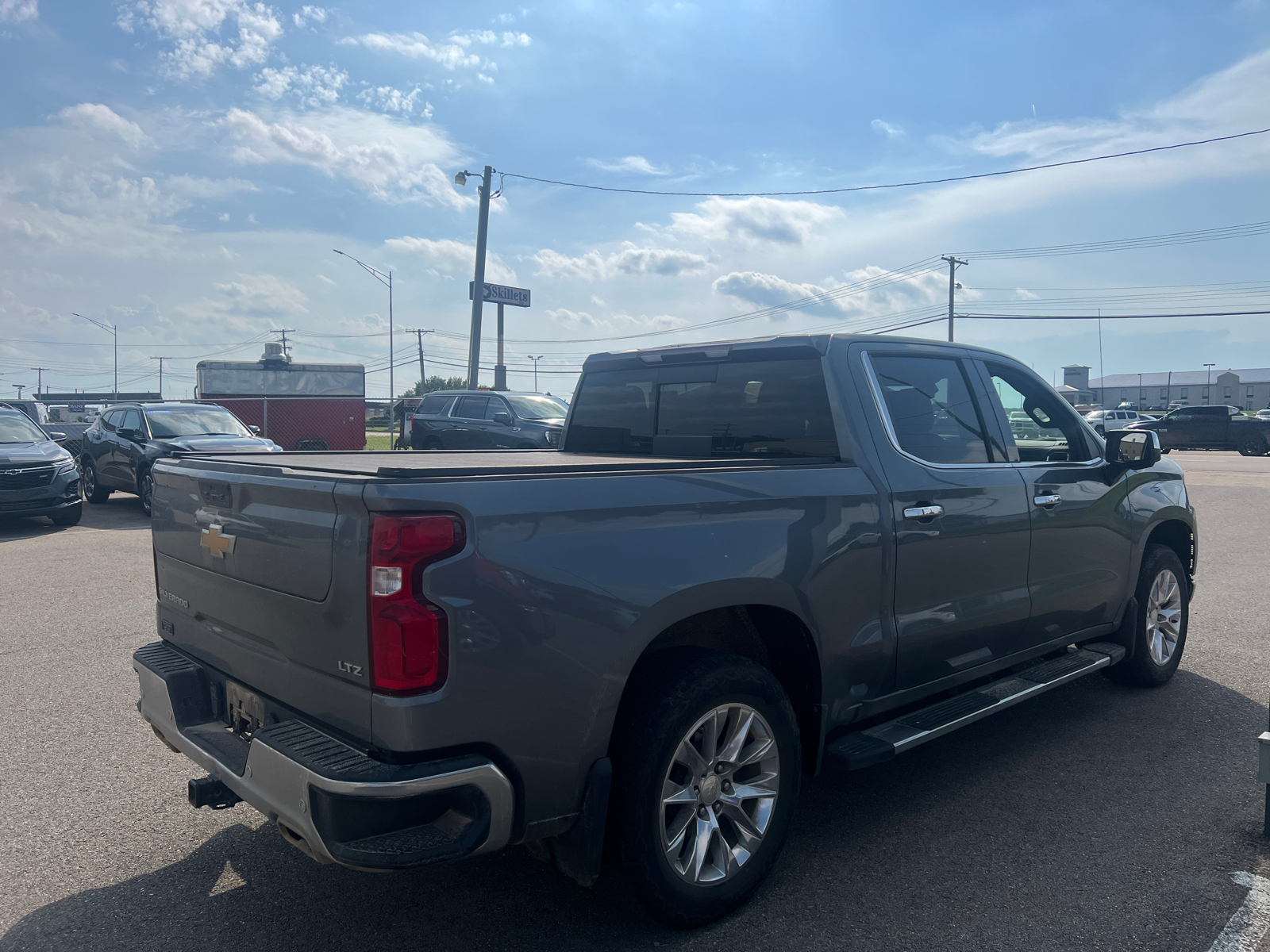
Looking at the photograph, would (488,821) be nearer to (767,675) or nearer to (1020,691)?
(767,675)

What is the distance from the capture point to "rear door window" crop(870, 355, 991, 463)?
392 centimetres

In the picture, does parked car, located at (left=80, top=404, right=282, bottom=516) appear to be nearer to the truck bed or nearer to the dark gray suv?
the dark gray suv

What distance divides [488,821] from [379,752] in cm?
34

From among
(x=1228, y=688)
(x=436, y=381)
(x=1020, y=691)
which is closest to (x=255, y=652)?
(x=1020, y=691)

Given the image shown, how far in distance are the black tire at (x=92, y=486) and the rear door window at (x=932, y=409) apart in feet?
49.6

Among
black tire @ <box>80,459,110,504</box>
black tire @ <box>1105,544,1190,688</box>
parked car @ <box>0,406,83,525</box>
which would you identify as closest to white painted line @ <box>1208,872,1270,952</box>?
black tire @ <box>1105,544,1190,688</box>

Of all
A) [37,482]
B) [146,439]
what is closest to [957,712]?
[37,482]

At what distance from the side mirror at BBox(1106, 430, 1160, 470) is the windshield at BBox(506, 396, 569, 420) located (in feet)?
48.6

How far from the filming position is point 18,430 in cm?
1337

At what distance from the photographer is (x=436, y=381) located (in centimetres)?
11669

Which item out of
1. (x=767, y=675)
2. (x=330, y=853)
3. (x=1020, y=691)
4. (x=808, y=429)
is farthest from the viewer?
(x=1020, y=691)

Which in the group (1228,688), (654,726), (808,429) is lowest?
(1228,688)

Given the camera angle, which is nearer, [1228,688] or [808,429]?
[808,429]

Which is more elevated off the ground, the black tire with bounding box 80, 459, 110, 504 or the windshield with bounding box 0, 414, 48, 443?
the windshield with bounding box 0, 414, 48, 443
